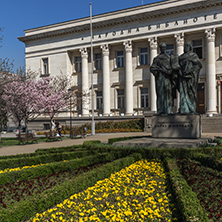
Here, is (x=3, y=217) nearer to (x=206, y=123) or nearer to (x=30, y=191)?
(x=30, y=191)

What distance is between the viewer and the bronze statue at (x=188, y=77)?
12086 mm

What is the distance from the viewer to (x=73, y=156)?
10336 mm

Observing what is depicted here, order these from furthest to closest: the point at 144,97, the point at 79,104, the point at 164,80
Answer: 1. the point at 79,104
2. the point at 144,97
3. the point at 164,80

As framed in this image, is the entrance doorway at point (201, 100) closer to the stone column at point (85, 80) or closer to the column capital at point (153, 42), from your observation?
the column capital at point (153, 42)

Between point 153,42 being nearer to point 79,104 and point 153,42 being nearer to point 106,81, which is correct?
point 106,81

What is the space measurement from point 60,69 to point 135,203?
36.4 metres

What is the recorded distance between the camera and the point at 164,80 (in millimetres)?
12672

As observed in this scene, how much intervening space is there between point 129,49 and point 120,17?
4416 mm

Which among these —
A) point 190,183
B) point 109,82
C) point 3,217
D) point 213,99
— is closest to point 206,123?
point 213,99

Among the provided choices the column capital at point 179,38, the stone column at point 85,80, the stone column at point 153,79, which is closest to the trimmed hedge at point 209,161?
the stone column at point 153,79

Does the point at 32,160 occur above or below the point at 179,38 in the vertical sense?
below

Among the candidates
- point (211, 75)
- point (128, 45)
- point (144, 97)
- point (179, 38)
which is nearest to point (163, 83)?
point (211, 75)

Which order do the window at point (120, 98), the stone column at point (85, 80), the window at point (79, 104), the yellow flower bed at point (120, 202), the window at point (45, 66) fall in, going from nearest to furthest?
the yellow flower bed at point (120, 202), the window at point (120, 98), the window at point (79, 104), the stone column at point (85, 80), the window at point (45, 66)

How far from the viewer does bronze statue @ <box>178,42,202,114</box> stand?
39.7 ft
